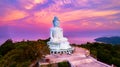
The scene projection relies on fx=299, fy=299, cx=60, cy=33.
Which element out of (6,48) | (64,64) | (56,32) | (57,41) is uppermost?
(56,32)

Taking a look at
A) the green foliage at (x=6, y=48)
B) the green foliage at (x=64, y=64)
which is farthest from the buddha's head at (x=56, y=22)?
the green foliage at (x=6, y=48)

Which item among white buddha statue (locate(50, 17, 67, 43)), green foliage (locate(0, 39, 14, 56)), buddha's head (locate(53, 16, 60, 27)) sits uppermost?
buddha's head (locate(53, 16, 60, 27))

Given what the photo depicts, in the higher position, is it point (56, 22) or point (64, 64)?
point (56, 22)

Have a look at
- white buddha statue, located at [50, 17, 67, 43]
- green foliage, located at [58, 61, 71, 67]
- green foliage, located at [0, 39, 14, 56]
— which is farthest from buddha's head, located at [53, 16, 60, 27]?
green foliage, located at [0, 39, 14, 56]

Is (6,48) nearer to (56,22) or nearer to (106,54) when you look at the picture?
(56,22)

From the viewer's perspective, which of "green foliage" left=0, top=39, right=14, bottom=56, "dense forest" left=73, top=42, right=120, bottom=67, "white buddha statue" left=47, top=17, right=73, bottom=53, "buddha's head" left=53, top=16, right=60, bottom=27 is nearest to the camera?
"dense forest" left=73, top=42, right=120, bottom=67

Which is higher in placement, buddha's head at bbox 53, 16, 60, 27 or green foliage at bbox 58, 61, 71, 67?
buddha's head at bbox 53, 16, 60, 27

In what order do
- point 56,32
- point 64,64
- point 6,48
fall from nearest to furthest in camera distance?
point 64,64 → point 56,32 → point 6,48

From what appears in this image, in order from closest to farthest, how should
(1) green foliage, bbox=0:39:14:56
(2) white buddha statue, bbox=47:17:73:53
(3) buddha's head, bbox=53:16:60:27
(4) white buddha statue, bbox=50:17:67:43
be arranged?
(2) white buddha statue, bbox=47:17:73:53
(4) white buddha statue, bbox=50:17:67:43
(3) buddha's head, bbox=53:16:60:27
(1) green foliage, bbox=0:39:14:56

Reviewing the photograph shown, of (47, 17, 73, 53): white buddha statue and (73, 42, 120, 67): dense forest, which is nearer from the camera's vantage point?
(73, 42, 120, 67): dense forest

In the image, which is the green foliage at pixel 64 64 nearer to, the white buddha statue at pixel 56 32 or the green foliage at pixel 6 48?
the white buddha statue at pixel 56 32

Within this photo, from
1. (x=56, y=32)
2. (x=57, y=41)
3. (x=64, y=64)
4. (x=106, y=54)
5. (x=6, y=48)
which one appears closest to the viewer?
(x=64, y=64)

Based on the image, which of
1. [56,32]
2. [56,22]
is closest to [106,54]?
[56,32]

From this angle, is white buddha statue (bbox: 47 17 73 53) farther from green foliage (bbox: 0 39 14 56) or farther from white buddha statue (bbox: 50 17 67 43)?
green foliage (bbox: 0 39 14 56)
